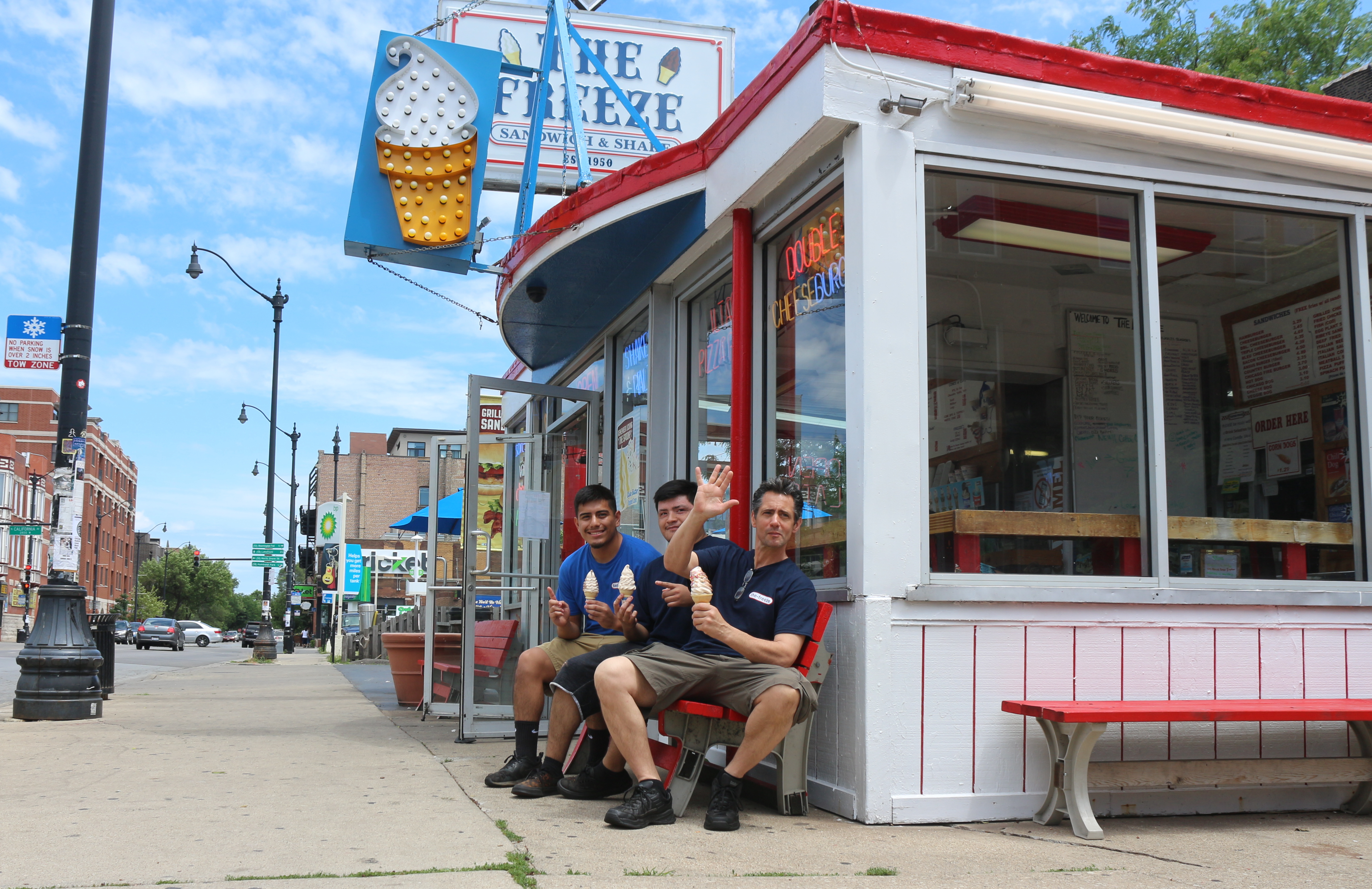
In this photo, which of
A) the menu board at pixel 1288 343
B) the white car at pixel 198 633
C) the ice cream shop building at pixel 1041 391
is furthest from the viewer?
the white car at pixel 198 633

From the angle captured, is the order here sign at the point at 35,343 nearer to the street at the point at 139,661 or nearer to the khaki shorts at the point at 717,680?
the street at the point at 139,661

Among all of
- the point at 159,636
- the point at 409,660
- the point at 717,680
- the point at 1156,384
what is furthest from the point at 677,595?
the point at 159,636

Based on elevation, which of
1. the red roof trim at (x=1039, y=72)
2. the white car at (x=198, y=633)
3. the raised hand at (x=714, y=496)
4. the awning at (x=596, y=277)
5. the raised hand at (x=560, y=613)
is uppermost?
the red roof trim at (x=1039, y=72)

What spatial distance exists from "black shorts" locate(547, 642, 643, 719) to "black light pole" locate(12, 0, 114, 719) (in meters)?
6.55

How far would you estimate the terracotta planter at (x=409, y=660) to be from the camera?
10.7 m

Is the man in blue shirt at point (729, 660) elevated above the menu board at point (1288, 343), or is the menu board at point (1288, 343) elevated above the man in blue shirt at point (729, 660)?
the menu board at point (1288, 343)

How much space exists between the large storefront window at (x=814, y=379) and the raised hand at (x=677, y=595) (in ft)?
2.26

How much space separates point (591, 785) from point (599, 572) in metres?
1.20

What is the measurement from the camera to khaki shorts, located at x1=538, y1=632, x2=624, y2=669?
6.07 m

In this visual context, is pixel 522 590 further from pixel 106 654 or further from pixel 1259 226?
pixel 106 654

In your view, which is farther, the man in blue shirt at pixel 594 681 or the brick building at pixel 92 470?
the brick building at pixel 92 470

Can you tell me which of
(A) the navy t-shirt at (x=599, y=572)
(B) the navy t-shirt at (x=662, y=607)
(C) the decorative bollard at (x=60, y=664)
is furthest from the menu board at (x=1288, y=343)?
(C) the decorative bollard at (x=60, y=664)

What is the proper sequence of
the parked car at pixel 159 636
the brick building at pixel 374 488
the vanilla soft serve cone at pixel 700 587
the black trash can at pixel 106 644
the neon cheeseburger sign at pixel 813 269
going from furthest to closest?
the brick building at pixel 374 488 < the parked car at pixel 159 636 < the black trash can at pixel 106 644 < the neon cheeseburger sign at pixel 813 269 < the vanilla soft serve cone at pixel 700 587

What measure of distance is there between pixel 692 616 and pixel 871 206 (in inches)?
81.3
